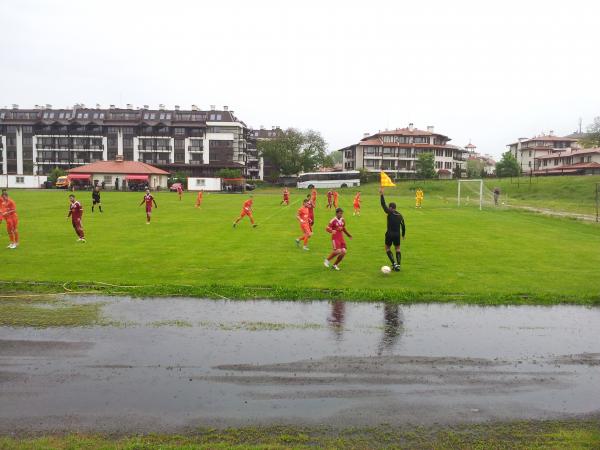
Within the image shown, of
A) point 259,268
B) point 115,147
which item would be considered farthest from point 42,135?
point 259,268

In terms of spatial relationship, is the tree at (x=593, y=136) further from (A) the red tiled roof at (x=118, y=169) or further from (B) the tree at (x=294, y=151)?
(A) the red tiled roof at (x=118, y=169)

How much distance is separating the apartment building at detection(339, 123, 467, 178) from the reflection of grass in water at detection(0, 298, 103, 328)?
94.2m

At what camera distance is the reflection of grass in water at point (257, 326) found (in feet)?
31.0

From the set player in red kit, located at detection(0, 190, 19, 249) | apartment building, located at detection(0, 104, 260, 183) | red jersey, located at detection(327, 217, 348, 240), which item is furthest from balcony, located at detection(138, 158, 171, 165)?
red jersey, located at detection(327, 217, 348, 240)

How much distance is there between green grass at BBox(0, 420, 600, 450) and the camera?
532 cm

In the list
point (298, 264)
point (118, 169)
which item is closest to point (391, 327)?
point (298, 264)

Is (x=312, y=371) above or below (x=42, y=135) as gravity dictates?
below

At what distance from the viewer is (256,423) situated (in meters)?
5.82

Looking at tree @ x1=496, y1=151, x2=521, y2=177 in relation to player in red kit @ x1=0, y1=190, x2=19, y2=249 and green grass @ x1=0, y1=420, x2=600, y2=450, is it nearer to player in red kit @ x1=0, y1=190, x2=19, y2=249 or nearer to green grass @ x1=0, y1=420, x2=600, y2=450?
player in red kit @ x1=0, y1=190, x2=19, y2=249

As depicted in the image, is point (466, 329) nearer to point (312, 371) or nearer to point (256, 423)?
point (312, 371)

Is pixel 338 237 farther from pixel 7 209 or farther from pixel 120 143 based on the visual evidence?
pixel 120 143

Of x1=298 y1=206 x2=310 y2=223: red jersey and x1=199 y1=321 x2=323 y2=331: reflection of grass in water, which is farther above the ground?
x1=298 y1=206 x2=310 y2=223: red jersey

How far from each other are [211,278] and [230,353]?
5.55 m

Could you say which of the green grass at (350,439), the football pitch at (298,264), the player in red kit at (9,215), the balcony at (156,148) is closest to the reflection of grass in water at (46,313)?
the football pitch at (298,264)
